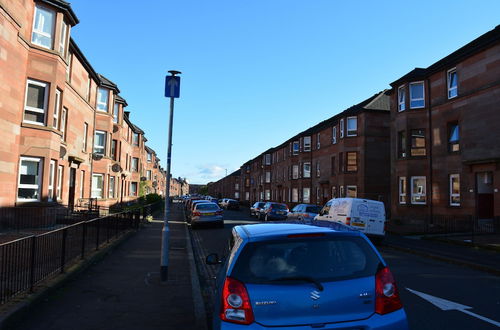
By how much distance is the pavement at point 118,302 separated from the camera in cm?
542

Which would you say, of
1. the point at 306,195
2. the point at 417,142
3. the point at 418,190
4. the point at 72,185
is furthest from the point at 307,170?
the point at 72,185

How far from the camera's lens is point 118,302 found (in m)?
6.56

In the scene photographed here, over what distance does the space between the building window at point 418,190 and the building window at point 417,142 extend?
67.6 inches

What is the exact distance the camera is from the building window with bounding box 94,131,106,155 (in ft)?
94.2

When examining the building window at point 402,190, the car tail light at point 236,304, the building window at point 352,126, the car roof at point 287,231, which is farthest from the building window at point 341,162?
the car tail light at point 236,304

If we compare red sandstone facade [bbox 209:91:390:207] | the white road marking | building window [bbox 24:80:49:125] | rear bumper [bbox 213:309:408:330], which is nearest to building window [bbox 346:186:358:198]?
red sandstone facade [bbox 209:91:390:207]

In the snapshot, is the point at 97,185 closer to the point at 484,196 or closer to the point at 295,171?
the point at 484,196

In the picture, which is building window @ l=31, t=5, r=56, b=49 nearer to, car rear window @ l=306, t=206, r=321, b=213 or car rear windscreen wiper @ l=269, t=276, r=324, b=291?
car rear window @ l=306, t=206, r=321, b=213

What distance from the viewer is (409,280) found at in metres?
8.66

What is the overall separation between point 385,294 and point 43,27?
18.4 m

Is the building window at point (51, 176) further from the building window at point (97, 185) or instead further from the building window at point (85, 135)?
the building window at point (97, 185)

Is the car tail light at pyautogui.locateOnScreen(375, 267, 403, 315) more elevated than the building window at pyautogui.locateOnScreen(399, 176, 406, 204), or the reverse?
the building window at pyautogui.locateOnScreen(399, 176, 406, 204)

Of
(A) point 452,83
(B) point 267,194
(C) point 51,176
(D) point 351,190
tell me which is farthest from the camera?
(B) point 267,194

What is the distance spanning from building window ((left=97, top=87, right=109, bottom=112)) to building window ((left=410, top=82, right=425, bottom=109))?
22652 mm
